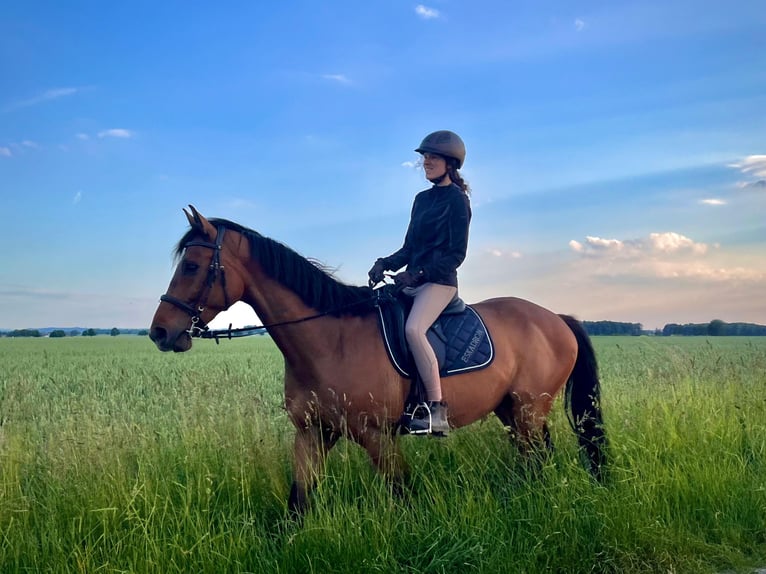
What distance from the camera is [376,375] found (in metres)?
4.61

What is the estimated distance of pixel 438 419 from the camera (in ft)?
15.2

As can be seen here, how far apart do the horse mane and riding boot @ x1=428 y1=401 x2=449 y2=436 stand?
952mm

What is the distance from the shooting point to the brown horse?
433cm

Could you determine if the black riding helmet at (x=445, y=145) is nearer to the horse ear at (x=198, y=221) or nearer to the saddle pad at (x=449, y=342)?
the saddle pad at (x=449, y=342)

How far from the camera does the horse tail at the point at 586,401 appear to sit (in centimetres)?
562

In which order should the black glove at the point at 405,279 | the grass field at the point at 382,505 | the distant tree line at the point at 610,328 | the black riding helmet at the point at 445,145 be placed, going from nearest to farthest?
the grass field at the point at 382,505 → the black glove at the point at 405,279 → the black riding helmet at the point at 445,145 → the distant tree line at the point at 610,328

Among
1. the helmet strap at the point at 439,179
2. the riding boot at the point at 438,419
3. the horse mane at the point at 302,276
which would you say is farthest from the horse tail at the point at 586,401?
the horse mane at the point at 302,276

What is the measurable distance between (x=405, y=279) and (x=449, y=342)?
2.19 feet

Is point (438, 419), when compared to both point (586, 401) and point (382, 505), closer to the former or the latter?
point (382, 505)

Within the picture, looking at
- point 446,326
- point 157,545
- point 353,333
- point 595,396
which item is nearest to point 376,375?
point 353,333

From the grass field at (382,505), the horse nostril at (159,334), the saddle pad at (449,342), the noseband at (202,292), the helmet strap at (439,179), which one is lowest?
the grass field at (382,505)

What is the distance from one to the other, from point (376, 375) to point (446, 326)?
0.82 m

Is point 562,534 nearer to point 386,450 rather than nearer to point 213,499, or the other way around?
point 386,450

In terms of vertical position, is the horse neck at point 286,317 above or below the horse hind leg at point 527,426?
above
